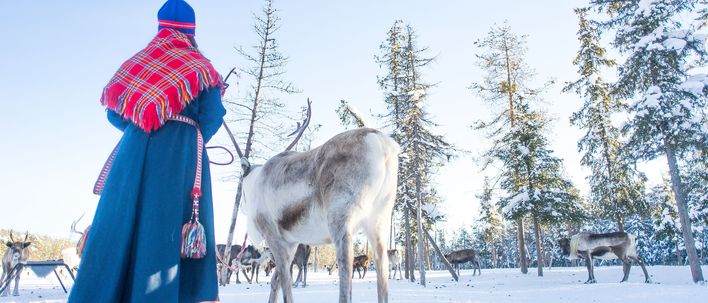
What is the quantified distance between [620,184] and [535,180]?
5129 millimetres

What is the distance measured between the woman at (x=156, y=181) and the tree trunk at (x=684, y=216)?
1674cm

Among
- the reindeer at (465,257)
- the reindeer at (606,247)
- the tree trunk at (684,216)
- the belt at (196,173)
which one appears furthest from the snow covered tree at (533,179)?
the belt at (196,173)

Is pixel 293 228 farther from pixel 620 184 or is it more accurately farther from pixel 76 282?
pixel 620 184

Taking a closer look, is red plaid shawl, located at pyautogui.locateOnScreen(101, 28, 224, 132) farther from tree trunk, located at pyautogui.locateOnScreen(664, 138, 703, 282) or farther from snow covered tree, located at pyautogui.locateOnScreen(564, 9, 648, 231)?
snow covered tree, located at pyautogui.locateOnScreen(564, 9, 648, 231)

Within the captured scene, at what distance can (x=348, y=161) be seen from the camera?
13.8ft

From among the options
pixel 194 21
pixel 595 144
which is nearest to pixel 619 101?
pixel 595 144

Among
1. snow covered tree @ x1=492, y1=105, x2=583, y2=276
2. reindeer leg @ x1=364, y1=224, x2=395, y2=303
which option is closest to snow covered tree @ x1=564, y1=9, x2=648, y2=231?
snow covered tree @ x1=492, y1=105, x2=583, y2=276

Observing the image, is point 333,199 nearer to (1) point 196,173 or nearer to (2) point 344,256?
(2) point 344,256

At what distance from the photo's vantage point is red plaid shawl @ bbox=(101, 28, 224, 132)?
268cm

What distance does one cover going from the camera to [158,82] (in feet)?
9.07

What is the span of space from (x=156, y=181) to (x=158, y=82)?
0.68 m

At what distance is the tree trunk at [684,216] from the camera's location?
1381cm

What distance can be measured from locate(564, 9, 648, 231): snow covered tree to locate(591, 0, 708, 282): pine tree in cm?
690

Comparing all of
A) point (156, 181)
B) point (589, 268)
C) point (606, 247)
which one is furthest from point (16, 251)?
point (606, 247)
